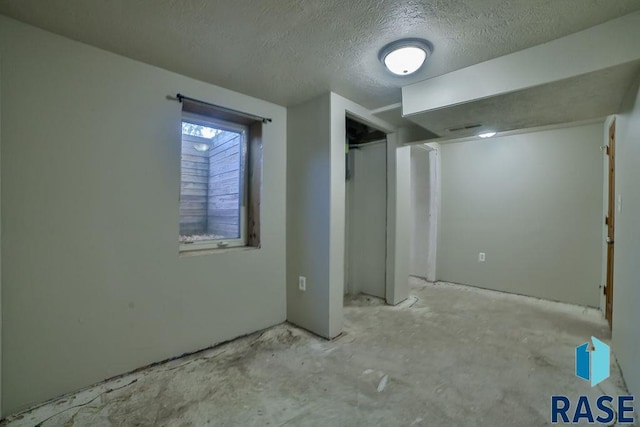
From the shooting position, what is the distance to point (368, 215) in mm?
3572

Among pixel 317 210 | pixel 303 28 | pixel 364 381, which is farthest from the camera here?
pixel 317 210

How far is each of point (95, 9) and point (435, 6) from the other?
5.49 feet

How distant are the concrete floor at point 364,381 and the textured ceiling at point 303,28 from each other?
6.86 ft

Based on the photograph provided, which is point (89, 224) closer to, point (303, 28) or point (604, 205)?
point (303, 28)

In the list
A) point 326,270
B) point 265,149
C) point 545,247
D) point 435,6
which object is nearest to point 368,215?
point 326,270

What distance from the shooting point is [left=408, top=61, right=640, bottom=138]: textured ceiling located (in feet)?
5.10

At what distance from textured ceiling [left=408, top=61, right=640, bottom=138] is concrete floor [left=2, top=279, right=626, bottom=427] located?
1.82 meters

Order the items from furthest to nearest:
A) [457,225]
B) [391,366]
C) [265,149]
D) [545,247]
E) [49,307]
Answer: [457,225] < [545,247] < [265,149] < [391,366] < [49,307]

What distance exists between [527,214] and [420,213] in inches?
54.0

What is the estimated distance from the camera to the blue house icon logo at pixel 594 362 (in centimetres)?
182

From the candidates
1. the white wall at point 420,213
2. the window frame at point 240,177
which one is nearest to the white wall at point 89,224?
the window frame at point 240,177

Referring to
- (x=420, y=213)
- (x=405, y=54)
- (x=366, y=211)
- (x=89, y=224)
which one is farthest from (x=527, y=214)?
(x=89, y=224)

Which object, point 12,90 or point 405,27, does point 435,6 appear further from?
point 12,90

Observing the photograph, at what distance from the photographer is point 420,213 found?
440cm
